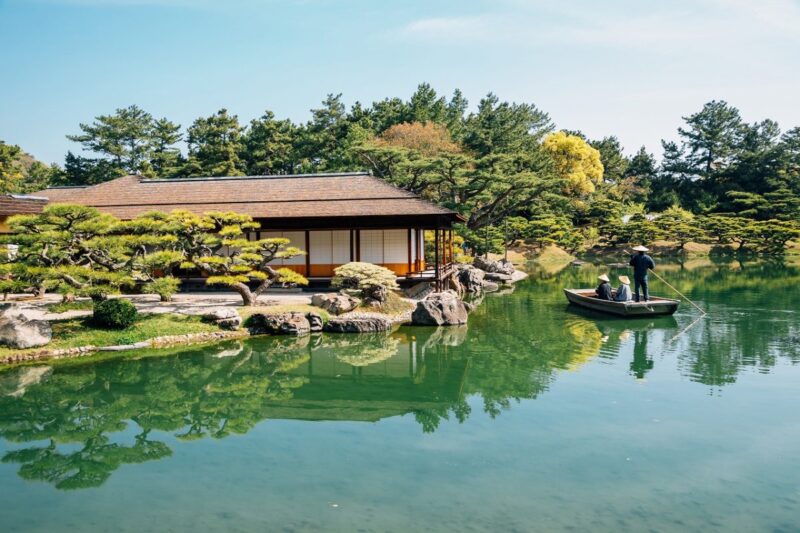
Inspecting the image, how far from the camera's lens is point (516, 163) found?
37.2m

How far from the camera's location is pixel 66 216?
45.5 feet

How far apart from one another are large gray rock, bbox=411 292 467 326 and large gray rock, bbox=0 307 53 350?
9347 millimetres

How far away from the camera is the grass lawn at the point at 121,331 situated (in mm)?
13359

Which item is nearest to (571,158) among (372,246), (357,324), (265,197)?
(372,246)

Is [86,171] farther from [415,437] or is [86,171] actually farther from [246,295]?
[415,437]

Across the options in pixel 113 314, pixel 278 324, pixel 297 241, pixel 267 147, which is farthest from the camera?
pixel 267 147

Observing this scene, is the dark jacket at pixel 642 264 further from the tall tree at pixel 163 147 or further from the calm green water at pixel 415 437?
the tall tree at pixel 163 147

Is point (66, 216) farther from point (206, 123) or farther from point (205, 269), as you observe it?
point (206, 123)

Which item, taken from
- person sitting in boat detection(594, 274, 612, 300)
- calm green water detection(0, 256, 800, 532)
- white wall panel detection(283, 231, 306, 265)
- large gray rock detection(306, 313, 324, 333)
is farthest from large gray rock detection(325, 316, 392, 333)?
person sitting in boat detection(594, 274, 612, 300)

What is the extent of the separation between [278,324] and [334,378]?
13.9 ft

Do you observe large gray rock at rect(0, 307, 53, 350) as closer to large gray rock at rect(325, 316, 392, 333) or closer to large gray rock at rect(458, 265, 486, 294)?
large gray rock at rect(325, 316, 392, 333)

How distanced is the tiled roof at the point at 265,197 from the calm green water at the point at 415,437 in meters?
6.34

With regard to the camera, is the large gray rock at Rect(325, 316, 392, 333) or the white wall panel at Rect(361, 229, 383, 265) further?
the white wall panel at Rect(361, 229, 383, 265)

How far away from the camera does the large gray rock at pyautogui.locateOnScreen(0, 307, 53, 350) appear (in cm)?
1275
